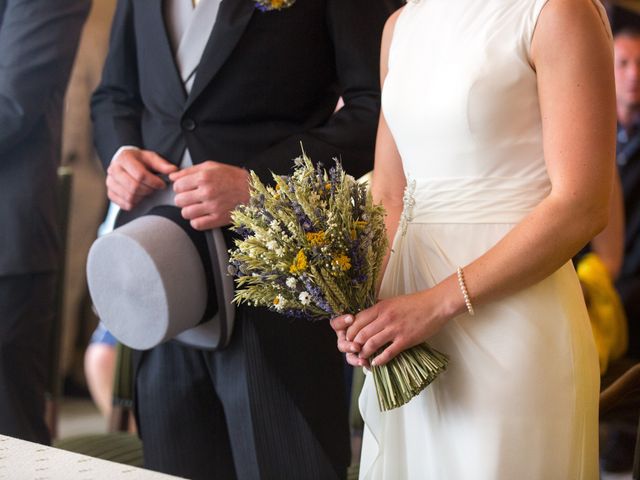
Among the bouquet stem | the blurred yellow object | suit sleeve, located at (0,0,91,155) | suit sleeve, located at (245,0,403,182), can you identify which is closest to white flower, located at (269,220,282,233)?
the bouquet stem

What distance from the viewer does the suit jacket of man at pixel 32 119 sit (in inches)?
104

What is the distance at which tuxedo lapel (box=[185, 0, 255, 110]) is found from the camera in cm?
214

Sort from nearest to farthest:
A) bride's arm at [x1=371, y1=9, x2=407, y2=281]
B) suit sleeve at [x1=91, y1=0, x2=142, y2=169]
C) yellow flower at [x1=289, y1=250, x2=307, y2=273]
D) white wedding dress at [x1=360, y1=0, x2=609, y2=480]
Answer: yellow flower at [x1=289, y1=250, x2=307, y2=273] < white wedding dress at [x1=360, y1=0, x2=609, y2=480] < bride's arm at [x1=371, y1=9, x2=407, y2=281] < suit sleeve at [x1=91, y1=0, x2=142, y2=169]

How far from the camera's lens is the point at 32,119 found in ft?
8.83

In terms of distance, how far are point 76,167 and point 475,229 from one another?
198 inches

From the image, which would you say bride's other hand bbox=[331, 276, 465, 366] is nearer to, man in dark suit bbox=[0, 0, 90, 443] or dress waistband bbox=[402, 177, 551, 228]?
dress waistband bbox=[402, 177, 551, 228]

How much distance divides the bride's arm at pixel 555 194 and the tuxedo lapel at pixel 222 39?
717mm

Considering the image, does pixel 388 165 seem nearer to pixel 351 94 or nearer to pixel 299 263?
pixel 351 94

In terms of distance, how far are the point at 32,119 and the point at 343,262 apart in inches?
54.9

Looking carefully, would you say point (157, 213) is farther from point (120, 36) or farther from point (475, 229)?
point (475, 229)

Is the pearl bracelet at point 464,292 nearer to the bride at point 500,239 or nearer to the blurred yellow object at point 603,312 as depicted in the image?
the bride at point 500,239

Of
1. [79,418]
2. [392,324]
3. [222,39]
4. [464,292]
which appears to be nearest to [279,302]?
[392,324]

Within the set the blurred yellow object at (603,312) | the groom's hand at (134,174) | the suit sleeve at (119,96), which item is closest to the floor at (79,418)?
the blurred yellow object at (603,312)

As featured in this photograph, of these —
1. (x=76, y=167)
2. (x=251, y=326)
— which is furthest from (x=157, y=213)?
(x=76, y=167)
